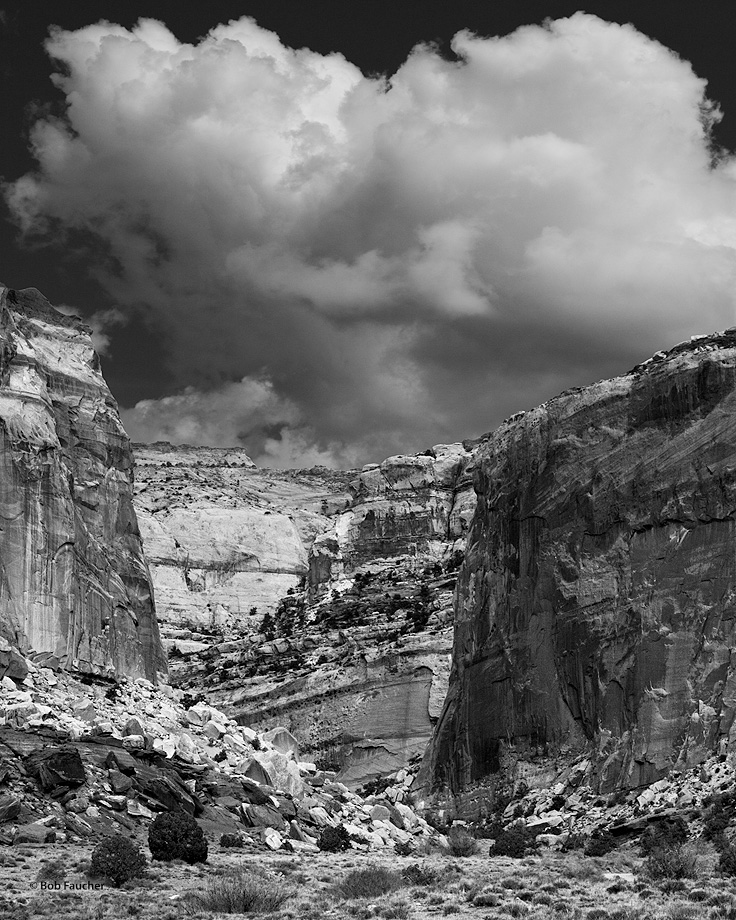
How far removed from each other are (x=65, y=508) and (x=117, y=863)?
108 ft

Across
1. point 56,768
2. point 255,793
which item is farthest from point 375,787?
point 56,768

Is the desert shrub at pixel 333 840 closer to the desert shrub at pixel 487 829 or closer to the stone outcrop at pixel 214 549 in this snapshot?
the desert shrub at pixel 487 829

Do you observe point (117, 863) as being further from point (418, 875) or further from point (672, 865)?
point (672, 865)

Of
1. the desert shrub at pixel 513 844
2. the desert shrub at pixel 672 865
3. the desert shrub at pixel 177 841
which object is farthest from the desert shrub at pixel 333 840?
the desert shrub at pixel 672 865

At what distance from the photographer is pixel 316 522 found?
6993 inches

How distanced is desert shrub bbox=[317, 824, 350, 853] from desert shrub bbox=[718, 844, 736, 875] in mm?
13115

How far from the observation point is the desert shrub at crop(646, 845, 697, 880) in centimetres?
4059

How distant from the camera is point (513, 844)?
173ft

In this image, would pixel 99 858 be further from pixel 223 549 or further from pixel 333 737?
pixel 223 549

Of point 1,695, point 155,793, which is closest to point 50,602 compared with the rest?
point 1,695

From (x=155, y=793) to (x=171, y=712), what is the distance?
41.6ft

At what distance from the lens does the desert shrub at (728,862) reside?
1657 inches

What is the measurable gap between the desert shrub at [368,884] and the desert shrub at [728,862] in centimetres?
865

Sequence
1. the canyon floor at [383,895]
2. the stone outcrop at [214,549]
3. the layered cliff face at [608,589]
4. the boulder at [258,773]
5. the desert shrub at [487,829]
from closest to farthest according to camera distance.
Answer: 1. the canyon floor at [383,895]
2. the boulder at [258,773]
3. the desert shrub at [487,829]
4. the layered cliff face at [608,589]
5. the stone outcrop at [214,549]
